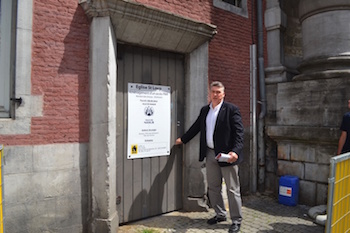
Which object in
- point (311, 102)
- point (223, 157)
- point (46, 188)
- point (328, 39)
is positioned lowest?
point (46, 188)

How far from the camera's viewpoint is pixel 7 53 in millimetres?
3266

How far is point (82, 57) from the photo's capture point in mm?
3611

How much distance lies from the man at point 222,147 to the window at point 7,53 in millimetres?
2528

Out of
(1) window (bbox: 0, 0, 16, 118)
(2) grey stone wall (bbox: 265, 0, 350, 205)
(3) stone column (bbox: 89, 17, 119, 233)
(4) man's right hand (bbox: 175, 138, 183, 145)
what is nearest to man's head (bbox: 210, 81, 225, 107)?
(4) man's right hand (bbox: 175, 138, 183, 145)

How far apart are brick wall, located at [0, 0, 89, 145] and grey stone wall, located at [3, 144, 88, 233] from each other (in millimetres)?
160

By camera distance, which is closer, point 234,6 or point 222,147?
point 222,147

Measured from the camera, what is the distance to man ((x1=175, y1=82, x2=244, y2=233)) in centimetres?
376

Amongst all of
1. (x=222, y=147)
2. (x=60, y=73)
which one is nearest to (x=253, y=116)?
(x=222, y=147)

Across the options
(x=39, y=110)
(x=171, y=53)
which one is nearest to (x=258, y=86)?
(x=171, y=53)

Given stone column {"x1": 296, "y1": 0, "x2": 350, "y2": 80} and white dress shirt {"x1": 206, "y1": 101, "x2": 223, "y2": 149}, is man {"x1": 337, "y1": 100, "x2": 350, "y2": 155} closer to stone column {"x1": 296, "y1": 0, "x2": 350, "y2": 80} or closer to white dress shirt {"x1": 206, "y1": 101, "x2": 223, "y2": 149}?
stone column {"x1": 296, "y1": 0, "x2": 350, "y2": 80}

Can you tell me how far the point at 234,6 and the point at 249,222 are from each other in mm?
3940

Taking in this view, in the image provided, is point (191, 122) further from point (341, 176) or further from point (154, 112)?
point (341, 176)

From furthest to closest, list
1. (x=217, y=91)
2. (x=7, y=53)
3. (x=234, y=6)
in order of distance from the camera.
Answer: (x=234, y=6), (x=217, y=91), (x=7, y=53)

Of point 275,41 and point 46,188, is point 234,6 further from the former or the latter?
point 46,188
